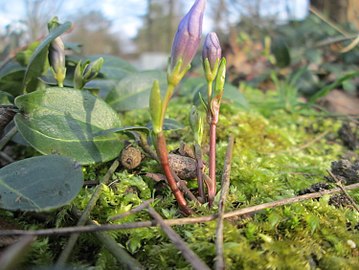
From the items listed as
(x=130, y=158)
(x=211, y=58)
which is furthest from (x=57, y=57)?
(x=211, y=58)

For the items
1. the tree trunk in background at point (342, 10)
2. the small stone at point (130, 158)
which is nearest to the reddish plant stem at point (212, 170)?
the small stone at point (130, 158)

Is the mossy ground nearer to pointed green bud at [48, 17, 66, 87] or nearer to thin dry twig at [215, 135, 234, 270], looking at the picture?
thin dry twig at [215, 135, 234, 270]

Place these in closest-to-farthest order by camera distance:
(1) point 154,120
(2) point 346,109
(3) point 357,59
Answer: (1) point 154,120 → (2) point 346,109 → (3) point 357,59

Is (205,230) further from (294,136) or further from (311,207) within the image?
(294,136)

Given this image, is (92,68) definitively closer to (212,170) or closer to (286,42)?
(212,170)

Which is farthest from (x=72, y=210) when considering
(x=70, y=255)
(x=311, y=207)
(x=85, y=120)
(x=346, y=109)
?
(x=346, y=109)

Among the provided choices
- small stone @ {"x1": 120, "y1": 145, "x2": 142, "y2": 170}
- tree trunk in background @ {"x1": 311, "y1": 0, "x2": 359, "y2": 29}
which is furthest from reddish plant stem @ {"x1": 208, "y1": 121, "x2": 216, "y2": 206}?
tree trunk in background @ {"x1": 311, "y1": 0, "x2": 359, "y2": 29}

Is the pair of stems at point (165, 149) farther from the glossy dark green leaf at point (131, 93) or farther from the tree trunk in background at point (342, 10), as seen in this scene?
the tree trunk in background at point (342, 10)
